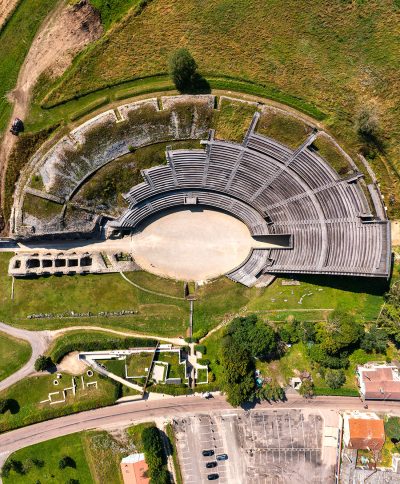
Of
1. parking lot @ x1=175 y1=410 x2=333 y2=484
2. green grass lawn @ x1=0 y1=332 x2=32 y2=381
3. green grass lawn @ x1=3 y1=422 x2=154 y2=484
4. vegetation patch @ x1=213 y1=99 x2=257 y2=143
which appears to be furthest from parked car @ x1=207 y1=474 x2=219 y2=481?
vegetation patch @ x1=213 y1=99 x2=257 y2=143

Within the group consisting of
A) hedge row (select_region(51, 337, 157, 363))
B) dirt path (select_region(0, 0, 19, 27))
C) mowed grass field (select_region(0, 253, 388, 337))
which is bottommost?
hedge row (select_region(51, 337, 157, 363))

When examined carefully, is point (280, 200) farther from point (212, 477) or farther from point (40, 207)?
point (212, 477)

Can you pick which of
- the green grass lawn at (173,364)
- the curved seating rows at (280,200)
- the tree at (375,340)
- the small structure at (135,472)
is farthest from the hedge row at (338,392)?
the small structure at (135,472)

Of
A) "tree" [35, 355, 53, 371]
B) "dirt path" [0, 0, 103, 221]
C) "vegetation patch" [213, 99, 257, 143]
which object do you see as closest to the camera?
"vegetation patch" [213, 99, 257, 143]

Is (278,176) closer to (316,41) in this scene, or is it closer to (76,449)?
(316,41)

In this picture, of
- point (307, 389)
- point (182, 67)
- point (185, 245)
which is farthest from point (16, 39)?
point (307, 389)

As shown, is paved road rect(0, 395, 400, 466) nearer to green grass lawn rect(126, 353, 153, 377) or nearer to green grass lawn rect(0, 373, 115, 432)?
green grass lawn rect(0, 373, 115, 432)
